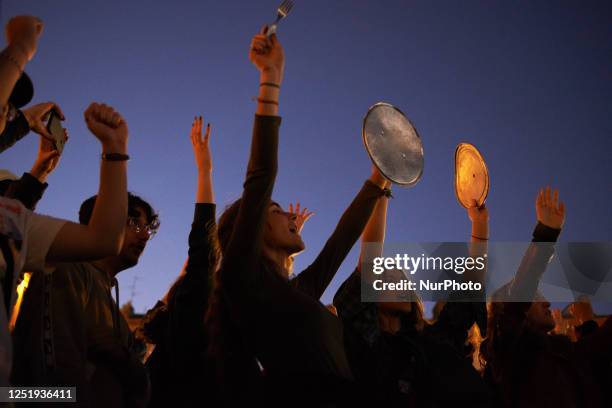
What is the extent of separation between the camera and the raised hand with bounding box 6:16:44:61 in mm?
1975

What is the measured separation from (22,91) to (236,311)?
133 centimetres

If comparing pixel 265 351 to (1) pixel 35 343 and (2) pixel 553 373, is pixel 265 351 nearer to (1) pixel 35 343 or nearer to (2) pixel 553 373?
(1) pixel 35 343

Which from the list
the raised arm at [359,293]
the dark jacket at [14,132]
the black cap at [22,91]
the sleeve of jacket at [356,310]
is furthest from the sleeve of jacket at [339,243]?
the black cap at [22,91]

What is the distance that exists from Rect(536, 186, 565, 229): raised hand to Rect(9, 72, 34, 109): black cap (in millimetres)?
3666

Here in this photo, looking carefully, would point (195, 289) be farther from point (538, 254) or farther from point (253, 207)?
point (538, 254)

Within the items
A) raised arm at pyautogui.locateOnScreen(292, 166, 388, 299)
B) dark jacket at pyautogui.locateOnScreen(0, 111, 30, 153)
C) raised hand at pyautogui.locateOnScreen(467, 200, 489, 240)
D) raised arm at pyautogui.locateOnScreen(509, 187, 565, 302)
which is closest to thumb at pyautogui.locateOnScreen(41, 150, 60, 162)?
dark jacket at pyautogui.locateOnScreen(0, 111, 30, 153)

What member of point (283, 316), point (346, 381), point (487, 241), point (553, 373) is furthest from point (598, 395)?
point (283, 316)

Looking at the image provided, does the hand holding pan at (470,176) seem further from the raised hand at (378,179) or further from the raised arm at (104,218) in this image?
the raised arm at (104,218)

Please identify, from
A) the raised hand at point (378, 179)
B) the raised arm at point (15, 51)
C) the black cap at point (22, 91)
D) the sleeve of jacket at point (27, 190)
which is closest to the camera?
the raised arm at point (15, 51)

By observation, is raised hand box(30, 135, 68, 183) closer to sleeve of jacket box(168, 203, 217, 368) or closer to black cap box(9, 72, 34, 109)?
sleeve of jacket box(168, 203, 217, 368)

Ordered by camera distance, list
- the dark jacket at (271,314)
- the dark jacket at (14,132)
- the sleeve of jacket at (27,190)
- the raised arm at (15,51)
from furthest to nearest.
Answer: the sleeve of jacket at (27,190), the dark jacket at (271,314), the dark jacket at (14,132), the raised arm at (15,51)

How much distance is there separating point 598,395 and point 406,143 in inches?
99.9

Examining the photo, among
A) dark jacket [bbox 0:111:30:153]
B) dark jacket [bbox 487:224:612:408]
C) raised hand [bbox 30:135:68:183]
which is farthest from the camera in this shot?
dark jacket [bbox 487:224:612:408]

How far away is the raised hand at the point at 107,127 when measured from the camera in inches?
78.2
